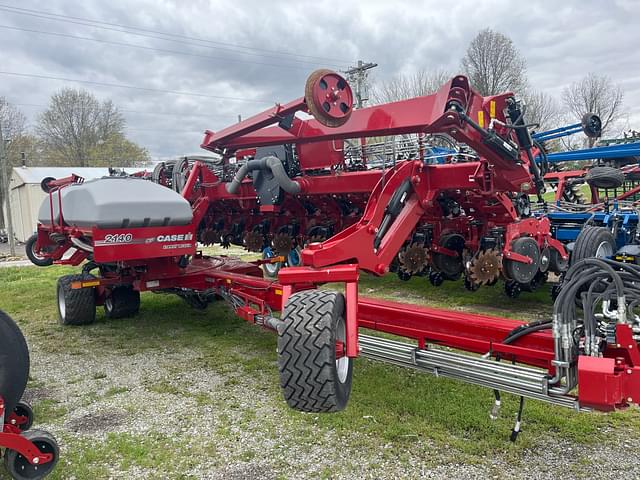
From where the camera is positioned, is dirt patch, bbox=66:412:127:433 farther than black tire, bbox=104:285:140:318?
No

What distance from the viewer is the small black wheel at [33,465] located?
2844 millimetres

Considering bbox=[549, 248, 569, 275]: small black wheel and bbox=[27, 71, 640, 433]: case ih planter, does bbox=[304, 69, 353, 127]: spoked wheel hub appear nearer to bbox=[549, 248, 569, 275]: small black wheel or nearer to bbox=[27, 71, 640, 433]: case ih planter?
bbox=[27, 71, 640, 433]: case ih planter

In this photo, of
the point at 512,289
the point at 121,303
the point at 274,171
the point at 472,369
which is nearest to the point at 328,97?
the point at 274,171

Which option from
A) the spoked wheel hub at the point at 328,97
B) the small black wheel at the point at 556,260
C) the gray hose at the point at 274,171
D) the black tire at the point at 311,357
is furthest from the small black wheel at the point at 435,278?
the black tire at the point at 311,357

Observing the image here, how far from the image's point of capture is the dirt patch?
147 inches

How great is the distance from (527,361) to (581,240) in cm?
328

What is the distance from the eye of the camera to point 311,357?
267 centimetres

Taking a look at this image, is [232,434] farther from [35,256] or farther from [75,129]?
[75,129]

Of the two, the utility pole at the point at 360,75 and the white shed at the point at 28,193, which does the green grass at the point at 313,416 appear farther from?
the utility pole at the point at 360,75

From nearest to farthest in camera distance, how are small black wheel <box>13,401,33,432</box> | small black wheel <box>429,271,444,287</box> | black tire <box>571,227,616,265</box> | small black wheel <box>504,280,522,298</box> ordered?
small black wheel <box>13,401,33,432</box>
black tire <box>571,227,616,265</box>
small black wheel <box>504,280,522,298</box>
small black wheel <box>429,271,444,287</box>

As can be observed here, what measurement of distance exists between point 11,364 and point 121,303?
3.88m

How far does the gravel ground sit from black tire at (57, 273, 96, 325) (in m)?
1.40

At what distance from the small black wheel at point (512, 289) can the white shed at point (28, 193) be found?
1932 centimetres

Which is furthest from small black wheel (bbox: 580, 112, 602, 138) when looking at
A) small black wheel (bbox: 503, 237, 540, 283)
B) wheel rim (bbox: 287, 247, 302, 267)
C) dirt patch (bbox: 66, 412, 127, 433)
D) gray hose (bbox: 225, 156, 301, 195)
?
wheel rim (bbox: 287, 247, 302, 267)
